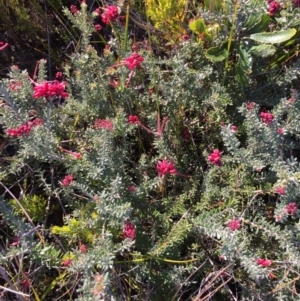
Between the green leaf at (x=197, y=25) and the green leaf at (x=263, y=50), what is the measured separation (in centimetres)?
24

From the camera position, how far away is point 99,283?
4.53 feet

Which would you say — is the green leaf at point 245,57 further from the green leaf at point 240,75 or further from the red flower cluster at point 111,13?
the red flower cluster at point 111,13

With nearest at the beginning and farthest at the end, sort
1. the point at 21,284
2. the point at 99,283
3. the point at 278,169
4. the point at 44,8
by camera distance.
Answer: the point at 99,283 → the point at 278,169 → the point at 21,284 → the point at 44,8

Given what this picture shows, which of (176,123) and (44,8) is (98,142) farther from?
(44,8)

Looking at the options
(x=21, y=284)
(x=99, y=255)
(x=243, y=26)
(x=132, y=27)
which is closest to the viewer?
(x=99, y=255)

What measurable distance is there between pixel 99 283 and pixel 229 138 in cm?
73

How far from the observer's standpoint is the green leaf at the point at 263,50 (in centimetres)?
186

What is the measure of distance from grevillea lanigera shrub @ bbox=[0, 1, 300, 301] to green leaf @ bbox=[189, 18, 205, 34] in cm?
8

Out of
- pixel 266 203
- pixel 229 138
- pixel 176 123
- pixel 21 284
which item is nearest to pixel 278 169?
pixel 229 138

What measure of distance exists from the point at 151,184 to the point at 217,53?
0.64 m

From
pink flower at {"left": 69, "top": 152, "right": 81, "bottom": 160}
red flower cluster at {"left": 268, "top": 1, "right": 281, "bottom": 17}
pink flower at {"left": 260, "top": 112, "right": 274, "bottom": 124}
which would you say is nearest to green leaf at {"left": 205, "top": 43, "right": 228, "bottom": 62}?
red flower cluster at {"left": 268, "top": 1, "right": 281, "bottom": 17}

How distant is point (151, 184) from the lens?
1.83 meters

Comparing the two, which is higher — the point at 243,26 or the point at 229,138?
the point at 243,26

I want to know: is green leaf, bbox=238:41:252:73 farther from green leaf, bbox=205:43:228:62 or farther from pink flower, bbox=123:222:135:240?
pink flower, bbox=123:222:135:240
